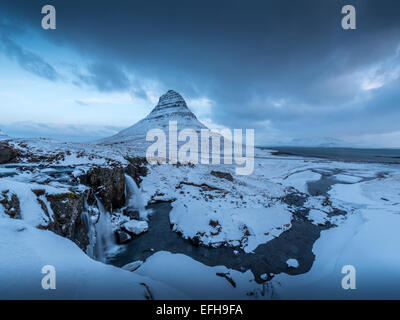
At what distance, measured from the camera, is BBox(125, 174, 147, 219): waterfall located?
12277mm

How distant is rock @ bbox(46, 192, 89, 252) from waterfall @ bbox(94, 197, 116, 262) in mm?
1240

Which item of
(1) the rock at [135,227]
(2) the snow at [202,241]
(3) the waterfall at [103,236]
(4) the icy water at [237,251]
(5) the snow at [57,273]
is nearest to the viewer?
(5) the snow at [57,273]

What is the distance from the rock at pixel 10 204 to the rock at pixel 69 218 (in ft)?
2.90

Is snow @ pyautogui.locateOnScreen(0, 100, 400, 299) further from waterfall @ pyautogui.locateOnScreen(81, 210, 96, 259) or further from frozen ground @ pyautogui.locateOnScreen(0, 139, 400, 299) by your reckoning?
waterfall @ pyautogui.locateOnScreen(81, 210, 96, 259)

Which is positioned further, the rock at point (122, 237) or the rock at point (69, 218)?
A: the rock at point (122, 237)

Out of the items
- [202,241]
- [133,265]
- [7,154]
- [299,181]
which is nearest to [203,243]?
[202,241]

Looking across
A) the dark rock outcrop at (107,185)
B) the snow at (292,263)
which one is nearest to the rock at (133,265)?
the dark rock outcrop at (107,185)

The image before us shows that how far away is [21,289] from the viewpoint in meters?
3.26

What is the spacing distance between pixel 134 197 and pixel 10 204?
8.66 m

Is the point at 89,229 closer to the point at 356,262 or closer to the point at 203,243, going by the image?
the point at 203,243

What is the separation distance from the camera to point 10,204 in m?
4.83

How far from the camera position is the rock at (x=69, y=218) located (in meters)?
5.60

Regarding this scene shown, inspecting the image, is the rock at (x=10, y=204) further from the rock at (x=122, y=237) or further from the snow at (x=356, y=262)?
the snow at (x=356, y=262)
